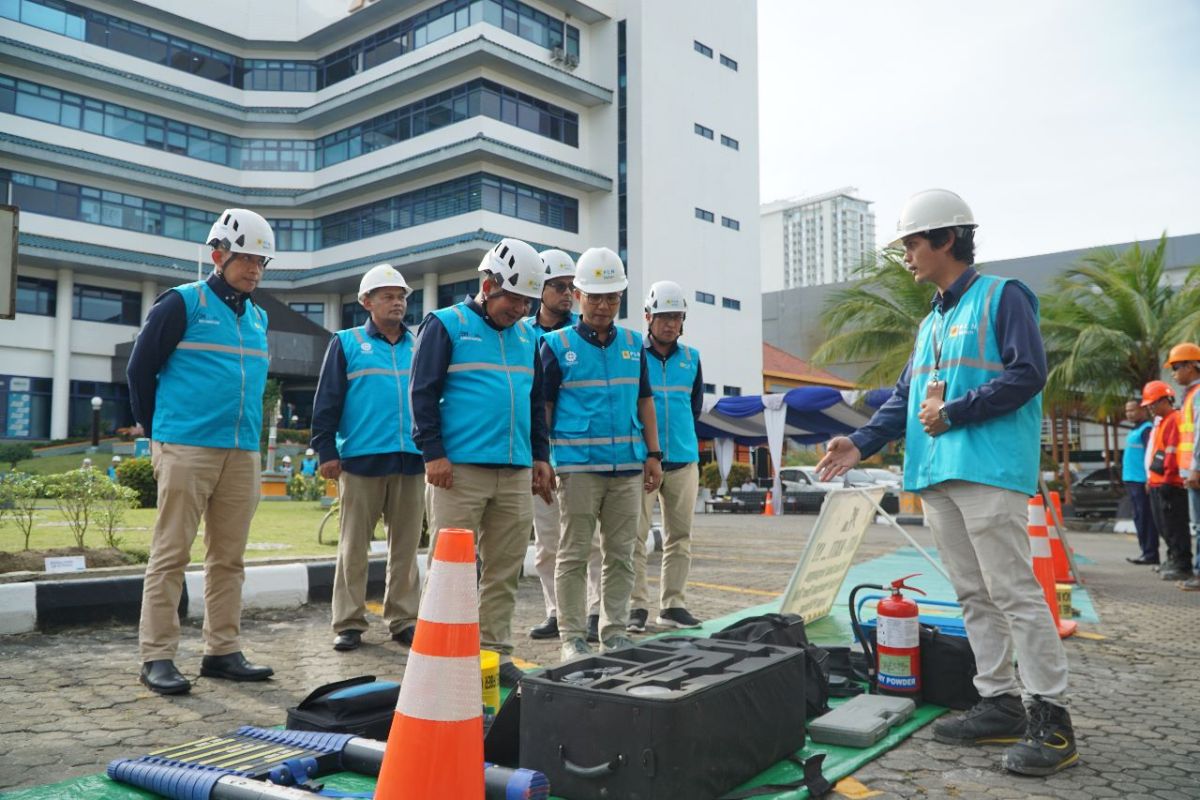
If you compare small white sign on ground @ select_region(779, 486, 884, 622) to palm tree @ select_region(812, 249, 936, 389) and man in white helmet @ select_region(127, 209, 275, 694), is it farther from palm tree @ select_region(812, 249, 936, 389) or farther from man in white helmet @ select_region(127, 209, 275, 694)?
palm tree @ select_region(812, 249, 936, 389)

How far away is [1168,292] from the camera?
774 inches

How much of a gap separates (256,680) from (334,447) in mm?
1549

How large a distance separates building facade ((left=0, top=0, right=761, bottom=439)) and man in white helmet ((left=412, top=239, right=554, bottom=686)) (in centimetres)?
3032

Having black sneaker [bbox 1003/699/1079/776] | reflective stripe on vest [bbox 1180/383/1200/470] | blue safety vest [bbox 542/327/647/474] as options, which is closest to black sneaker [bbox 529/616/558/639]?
blue safety vest [bbox 542/327/647/474]

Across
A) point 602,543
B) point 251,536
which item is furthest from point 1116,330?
point 602,543

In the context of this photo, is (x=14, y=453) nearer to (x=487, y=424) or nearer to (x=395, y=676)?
(x=395, y=676)

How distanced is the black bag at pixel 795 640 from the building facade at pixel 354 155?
102ft

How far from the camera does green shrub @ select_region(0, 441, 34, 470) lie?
1196 inches

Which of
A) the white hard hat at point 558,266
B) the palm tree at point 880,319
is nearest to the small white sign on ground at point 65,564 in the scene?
the white hard hat at point 558,266

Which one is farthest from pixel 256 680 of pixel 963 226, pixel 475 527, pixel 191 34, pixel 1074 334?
pixel 191 34

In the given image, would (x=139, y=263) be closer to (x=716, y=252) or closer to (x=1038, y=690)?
(x=716, y=252)

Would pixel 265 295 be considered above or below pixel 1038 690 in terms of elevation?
above

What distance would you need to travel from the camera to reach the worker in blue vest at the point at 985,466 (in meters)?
3.28

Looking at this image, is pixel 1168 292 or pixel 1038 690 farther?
pixel 1168 292
